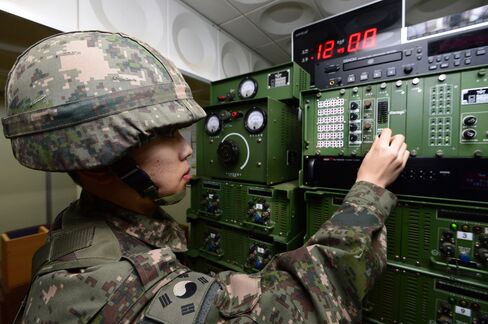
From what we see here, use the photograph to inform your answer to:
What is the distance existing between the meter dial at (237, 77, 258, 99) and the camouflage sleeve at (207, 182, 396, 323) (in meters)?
1.20

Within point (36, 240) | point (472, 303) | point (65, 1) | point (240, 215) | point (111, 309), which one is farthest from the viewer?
point (36, 240)

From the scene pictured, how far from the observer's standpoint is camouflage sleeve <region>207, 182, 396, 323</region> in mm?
463

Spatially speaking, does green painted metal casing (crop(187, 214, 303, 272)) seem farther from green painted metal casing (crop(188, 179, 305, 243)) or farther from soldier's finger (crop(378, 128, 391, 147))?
soldier's finger (crop(378, 128, 391, 147))

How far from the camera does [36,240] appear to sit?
2010 mm

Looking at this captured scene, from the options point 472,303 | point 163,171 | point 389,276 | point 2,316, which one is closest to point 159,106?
point 163,171

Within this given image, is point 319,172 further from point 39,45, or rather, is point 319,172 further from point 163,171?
point 39,45

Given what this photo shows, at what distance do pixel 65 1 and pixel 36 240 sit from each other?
1.94 m

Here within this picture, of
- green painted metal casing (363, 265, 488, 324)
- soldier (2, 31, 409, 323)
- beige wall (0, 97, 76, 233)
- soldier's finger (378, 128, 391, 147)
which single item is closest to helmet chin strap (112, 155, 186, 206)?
soldier (2, 31, 409, 323)

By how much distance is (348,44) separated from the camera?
1.65m

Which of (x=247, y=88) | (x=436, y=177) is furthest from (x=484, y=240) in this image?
(x=247, y=88)

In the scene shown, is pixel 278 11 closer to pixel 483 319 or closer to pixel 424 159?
pixel 424 159

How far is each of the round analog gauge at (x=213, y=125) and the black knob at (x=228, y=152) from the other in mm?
140

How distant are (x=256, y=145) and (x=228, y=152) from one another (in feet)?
0.62

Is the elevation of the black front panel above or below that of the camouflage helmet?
below
